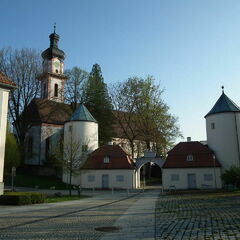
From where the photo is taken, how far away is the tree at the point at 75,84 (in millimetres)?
52531

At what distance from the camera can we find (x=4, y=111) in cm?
2531

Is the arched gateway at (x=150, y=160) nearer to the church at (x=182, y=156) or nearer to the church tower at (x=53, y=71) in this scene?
the church at (x=182, y=156)

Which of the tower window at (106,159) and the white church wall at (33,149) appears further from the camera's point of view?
the white church wall at (33,149)

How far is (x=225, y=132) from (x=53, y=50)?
127 ft

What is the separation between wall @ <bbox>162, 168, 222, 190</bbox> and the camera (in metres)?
38.8

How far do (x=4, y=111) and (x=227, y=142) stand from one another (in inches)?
1091

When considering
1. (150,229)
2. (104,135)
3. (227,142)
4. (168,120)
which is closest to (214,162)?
(227,142)

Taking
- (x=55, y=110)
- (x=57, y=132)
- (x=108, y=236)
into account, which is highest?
(x=55, y=110)

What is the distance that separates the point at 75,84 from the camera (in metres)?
52.5

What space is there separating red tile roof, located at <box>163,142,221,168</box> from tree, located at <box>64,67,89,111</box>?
1975 centimetres

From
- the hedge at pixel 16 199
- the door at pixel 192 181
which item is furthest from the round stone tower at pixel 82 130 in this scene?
the hedge at pixel 16 199

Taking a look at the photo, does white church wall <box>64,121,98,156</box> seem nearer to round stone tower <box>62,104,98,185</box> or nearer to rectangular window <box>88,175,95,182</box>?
round stone tower <box>62,104,98,185</box>

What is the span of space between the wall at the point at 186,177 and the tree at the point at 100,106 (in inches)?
627

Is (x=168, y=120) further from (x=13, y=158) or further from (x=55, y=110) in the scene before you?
(x=13, y=158)
